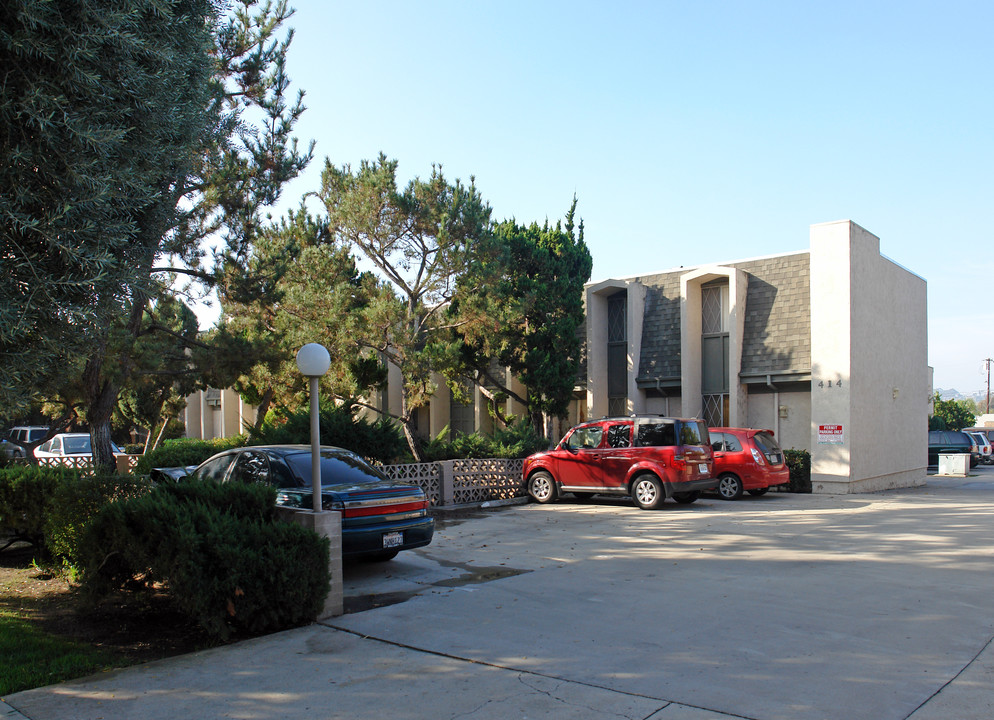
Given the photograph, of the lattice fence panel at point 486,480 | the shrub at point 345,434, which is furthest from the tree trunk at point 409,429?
the lattice fence panel at point 486,480

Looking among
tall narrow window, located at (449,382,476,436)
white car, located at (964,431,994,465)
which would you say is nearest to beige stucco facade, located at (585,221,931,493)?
tall narrow window, located at (449,382,476,436)

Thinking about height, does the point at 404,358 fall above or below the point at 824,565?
above

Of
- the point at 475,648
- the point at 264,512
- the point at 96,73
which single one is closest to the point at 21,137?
the point at 96,73

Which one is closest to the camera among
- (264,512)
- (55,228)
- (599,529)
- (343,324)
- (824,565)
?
(55,228)

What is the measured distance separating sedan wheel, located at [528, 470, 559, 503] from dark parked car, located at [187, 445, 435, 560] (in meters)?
7.20

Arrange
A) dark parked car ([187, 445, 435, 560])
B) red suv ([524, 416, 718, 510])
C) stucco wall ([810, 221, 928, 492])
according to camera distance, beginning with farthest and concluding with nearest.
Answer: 1. stucco wall ([810, 221, 928, 492])
2. red suv ([524, 416, 718, 510])
3. dark parked car ([187, 445, 435, 560])

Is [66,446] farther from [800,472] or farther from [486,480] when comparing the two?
[800,472]

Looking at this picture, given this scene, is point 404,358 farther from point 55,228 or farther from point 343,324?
point 55,228

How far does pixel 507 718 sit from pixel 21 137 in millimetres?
5665

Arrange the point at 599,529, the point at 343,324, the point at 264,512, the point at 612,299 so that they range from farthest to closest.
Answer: the point at 612,299 < the point at 343,324 < the point at 599,529 < the point at 264,512

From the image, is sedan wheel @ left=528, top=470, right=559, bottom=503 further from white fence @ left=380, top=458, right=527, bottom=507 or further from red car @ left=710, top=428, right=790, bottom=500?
red car @ left=710, top=428, right=790, bottom=500

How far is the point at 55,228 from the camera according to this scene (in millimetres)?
5984

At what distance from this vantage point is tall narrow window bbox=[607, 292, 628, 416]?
25.4 metres

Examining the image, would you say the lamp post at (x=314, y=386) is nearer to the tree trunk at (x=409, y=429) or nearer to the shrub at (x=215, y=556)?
the shrub at (x=215, y=556)
